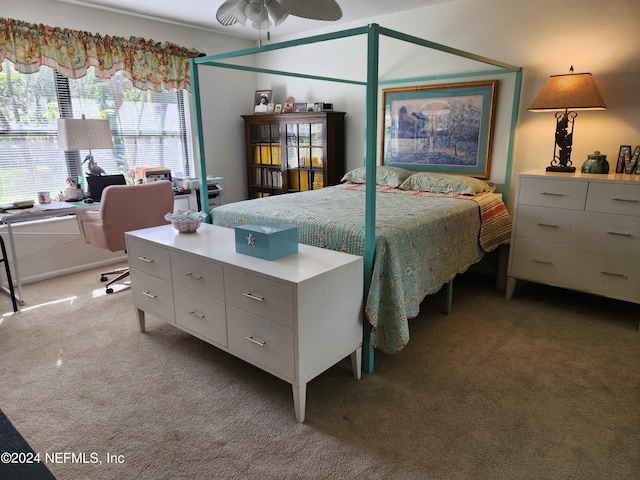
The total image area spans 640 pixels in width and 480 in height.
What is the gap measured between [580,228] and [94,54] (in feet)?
13.4

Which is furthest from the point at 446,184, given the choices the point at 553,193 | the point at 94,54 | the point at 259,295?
the point at 94,54

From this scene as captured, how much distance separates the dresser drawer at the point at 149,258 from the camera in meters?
2.26

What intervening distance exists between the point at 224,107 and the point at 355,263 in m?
3.59

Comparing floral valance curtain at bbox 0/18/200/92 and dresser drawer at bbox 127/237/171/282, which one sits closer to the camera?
dresser drawer at bbox 127/237/171/282

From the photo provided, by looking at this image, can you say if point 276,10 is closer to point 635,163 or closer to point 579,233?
point 579,233

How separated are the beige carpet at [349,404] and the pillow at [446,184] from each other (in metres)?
1.00

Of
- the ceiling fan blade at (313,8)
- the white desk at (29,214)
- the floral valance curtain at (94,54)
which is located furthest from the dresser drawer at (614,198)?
the floral valance curtain at (94,54)

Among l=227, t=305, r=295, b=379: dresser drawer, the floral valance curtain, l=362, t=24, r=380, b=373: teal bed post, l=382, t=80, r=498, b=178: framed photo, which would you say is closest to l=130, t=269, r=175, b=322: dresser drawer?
l=227, t=305, r=295, b=379: dresser drawer

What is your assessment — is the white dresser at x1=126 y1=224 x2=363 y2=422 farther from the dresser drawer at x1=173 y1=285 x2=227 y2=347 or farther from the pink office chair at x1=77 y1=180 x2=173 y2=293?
the pink office chair at x1=77 y1=180 x2=173 y2=293

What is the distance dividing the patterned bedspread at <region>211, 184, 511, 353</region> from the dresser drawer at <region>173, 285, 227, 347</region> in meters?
0.62

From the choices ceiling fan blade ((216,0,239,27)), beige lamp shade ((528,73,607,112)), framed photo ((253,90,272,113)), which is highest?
ceiling fan blade ((216,0,239,27))

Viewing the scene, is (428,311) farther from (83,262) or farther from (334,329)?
(83,262)

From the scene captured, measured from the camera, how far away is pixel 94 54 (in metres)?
3.73

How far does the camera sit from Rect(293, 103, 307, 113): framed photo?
4.46m
